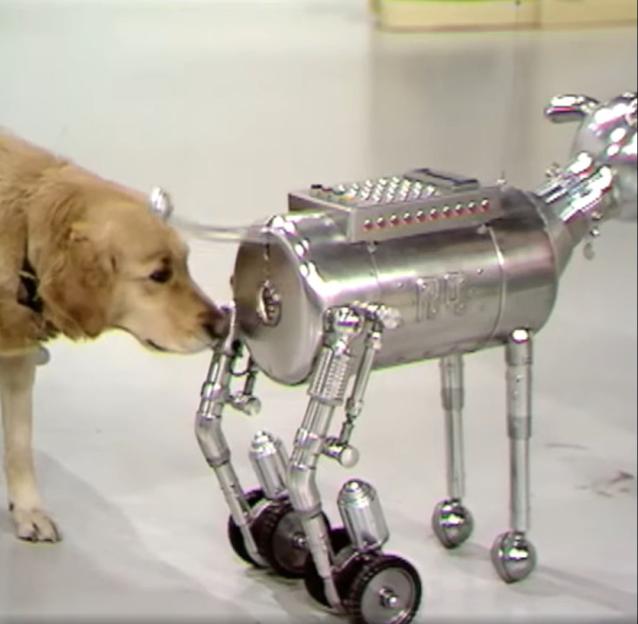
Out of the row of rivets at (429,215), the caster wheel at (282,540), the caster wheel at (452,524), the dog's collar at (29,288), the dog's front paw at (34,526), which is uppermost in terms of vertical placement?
the row of rivets at (429,215)

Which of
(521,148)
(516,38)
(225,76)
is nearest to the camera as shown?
(521,148)

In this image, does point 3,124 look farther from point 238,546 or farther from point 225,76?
point 225,76

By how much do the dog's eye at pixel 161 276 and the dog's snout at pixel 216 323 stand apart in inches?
1.8

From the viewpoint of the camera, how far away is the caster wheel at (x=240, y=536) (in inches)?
46.4

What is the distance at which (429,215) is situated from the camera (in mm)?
1009

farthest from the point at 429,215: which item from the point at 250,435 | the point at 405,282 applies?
the point at 250,435

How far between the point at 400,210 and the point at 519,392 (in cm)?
22

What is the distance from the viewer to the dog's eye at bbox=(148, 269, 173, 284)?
1.13 metres

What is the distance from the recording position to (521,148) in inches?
83.3

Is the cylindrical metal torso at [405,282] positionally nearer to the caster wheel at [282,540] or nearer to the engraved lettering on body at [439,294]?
the engraved lettering on body at [439,294]

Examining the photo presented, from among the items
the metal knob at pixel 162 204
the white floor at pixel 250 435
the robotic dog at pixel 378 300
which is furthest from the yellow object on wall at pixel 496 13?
the metal knob at pixel 162 204

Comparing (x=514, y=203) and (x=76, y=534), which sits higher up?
(x=514, y=203)

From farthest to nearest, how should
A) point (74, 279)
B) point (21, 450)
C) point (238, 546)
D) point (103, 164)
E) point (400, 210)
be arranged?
point (103, 164) → point (21, 450) → point (238, 546) → point (74, 279) → point (400, 210)

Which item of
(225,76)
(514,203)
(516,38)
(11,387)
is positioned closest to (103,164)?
(11,387)
